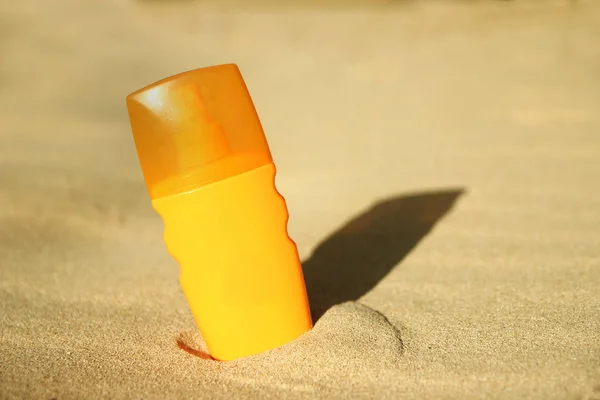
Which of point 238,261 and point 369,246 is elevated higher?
point 238,261

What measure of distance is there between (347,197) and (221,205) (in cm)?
98

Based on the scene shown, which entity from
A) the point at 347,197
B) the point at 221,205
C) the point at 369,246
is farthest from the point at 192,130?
the point at 347,197

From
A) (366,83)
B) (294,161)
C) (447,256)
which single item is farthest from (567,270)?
(366,83)

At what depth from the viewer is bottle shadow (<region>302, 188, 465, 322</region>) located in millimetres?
1505

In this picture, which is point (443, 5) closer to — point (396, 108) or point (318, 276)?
point (396, 108)

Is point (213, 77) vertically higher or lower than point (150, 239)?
higher

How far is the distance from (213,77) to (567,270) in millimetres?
955

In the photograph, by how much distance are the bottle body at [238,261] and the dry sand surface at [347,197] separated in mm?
51

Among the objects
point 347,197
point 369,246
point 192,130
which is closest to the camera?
point 192,130

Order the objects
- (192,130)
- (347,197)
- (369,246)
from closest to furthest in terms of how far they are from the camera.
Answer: (192,130) < (369,246) < (347,197)

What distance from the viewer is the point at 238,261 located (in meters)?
1.19

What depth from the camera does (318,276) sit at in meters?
1.59

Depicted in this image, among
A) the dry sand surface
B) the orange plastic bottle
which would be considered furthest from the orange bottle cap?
the dry sand surface

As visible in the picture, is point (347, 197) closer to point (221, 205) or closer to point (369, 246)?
point (369, 246)
